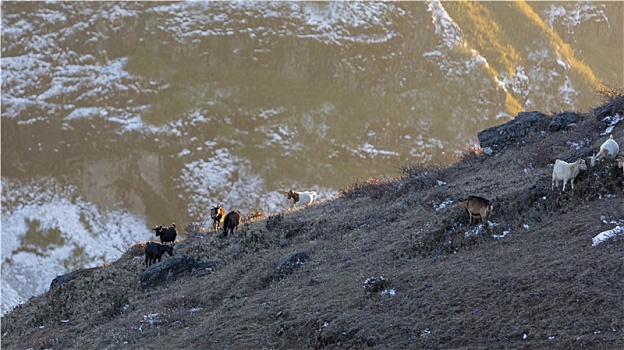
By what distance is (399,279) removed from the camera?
1889 cm

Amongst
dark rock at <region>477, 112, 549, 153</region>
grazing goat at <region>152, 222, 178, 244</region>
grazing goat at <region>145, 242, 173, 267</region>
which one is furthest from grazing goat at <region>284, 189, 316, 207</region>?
grazing goat at <region>145, 242, 173, 267</region>

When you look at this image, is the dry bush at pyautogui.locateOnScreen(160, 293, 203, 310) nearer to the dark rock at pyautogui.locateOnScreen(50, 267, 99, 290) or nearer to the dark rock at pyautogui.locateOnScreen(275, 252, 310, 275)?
the dark rock at pyautogui.locateOnScreen(275, 252, 310, 275)

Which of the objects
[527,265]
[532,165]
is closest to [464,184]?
[532,165]

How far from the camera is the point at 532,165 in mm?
27734

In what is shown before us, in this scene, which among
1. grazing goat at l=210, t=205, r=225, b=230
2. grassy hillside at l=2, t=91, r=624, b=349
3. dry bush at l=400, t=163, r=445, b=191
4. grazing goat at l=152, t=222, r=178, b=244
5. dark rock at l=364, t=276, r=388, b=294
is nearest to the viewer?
grassy hillside at l=2, t=91, r=624, b=349

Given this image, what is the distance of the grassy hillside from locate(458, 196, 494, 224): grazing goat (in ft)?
1.19

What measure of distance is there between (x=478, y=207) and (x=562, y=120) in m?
13.1

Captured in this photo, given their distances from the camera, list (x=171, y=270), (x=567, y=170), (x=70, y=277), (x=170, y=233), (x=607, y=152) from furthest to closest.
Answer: (x=170, y=233) < (x=70, y=277) < (x=171, y=270) < (x=607, y=152) < (x=567, y=170)

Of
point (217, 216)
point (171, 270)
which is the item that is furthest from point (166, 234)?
point (171, 270)

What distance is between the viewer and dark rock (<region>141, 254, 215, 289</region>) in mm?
26094

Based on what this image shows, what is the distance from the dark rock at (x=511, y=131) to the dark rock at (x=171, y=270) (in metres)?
12.8

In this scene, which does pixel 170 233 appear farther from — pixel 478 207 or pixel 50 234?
pixel 50 234

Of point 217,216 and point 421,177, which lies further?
point 217,216

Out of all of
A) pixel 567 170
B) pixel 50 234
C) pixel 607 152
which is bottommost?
pixel 50 234
